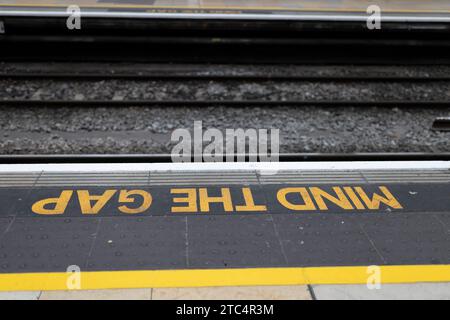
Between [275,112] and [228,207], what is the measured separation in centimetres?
347

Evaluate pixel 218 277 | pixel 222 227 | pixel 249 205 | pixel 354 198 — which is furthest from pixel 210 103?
pixel 218 277

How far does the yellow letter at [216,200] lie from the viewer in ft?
15.6

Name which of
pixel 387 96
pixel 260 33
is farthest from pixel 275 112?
pixel 260 33

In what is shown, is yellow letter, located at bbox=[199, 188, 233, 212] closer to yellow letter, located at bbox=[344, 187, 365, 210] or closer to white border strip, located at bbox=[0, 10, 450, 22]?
yellow letter, located at bbox=[344, 187, 365, 210]

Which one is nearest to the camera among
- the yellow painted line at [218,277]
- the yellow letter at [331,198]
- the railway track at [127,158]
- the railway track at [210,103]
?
the yellow painted line at [218,277]

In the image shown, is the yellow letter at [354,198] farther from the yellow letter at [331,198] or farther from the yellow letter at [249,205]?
the yellow letter at [249,205]

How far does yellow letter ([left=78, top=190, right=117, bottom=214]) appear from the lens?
4.66m

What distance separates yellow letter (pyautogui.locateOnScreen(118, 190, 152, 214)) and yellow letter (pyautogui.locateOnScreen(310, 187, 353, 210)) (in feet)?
5.68

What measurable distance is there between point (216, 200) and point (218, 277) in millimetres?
1303

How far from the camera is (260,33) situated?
10352 mm

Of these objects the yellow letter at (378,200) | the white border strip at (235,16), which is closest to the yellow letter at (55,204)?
the yellow letter at (378,200)

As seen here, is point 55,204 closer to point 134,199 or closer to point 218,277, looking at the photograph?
point 134,199

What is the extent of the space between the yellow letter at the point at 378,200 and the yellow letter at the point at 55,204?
3.06 meters
